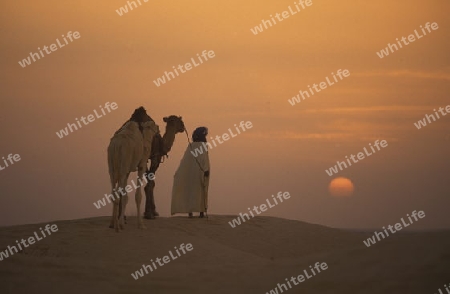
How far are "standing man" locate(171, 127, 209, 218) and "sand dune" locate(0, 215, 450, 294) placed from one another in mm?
2304

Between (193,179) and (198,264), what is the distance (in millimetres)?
7377

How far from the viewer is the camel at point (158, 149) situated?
21.5 meters

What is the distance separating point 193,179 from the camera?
74.3ft

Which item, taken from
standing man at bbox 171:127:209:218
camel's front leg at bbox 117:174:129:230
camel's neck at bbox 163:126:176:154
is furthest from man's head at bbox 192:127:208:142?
camel's front leg at bbox 117:174:129:230

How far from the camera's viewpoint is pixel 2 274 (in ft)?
44.0

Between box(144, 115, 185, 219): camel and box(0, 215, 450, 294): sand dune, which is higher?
box(144, 115, 185, 219): camel

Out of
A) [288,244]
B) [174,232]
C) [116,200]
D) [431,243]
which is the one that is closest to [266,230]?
[288,244]

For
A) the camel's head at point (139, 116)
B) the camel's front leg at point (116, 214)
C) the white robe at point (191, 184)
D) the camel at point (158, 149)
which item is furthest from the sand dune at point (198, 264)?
the camel's head at point (139, 116)

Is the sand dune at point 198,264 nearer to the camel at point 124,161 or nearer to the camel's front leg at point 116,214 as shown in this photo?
the camel's front leg at point 116,214

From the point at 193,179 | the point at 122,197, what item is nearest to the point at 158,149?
the point at 193,179

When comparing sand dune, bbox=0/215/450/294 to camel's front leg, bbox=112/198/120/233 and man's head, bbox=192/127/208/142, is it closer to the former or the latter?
camel's front leg, bbox=112/198/120/233

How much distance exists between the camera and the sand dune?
1216 cm

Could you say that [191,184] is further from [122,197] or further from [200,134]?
[122,197]

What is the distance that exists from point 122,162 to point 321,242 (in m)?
6.30
